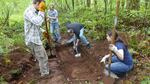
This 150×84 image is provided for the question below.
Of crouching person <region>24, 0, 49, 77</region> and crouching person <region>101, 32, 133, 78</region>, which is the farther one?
crouching person <region>24, 0, 49, 77</region>

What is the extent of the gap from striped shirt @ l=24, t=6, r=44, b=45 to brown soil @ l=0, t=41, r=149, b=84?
144cm

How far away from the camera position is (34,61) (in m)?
12.2

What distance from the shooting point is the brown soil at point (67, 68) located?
966 cm

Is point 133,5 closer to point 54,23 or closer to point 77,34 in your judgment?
point 54,23

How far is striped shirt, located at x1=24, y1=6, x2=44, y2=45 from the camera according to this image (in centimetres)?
922

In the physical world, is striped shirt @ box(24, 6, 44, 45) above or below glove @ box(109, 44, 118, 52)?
above

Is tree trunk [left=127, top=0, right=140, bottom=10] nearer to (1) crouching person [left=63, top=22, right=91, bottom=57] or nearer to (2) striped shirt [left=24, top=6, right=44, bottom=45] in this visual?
(1) crouching person [left=63, top=22, right=91, bottom=57]

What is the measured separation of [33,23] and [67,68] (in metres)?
2.87

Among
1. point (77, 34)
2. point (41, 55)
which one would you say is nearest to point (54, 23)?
point (77, 34)

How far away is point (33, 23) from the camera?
9266 millimetres

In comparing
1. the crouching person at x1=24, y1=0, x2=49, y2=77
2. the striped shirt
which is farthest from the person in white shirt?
the striped shirt

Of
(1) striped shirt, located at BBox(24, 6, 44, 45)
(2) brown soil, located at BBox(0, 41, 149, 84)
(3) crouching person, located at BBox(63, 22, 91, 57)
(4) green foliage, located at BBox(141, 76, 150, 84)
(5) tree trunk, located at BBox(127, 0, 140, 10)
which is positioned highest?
(1) striped shirt, located at BBox(24, 6, 44, 45)

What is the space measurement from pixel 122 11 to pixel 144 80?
7189mm

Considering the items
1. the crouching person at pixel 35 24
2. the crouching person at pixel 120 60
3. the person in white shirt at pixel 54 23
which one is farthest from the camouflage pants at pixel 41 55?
the person in white shirt at pixel 54 23
